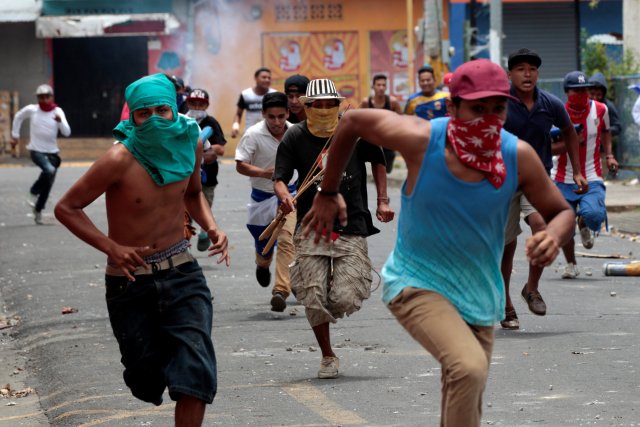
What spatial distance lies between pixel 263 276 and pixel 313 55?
2627 cm

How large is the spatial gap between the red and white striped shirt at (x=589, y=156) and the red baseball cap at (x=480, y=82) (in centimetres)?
687

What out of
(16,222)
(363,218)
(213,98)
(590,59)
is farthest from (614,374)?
(213,98)

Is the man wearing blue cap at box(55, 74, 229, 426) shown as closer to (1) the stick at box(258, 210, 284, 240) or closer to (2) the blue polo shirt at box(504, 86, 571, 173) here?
(1) the stick at box(258, 210, 284, 240)

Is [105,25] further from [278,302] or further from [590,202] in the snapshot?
[278,302]

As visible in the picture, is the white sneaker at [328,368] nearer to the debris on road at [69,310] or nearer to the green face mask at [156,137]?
the green face mask at [156,137]

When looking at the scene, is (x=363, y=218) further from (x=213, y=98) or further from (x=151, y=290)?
(x=213, y=98)

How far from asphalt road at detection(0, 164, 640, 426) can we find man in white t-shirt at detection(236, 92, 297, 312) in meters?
0.29

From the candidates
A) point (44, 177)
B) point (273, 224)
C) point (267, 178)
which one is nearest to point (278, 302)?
point (267, 178)

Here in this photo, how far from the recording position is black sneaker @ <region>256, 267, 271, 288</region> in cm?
1126

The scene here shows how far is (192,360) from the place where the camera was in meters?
5.86

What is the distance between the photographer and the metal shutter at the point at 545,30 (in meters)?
37.7

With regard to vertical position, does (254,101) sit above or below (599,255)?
above

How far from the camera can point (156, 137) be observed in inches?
239

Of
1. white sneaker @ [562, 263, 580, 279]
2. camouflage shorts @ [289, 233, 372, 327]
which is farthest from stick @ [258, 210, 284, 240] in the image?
white sneaker @ [562, 263, 580, 279]
